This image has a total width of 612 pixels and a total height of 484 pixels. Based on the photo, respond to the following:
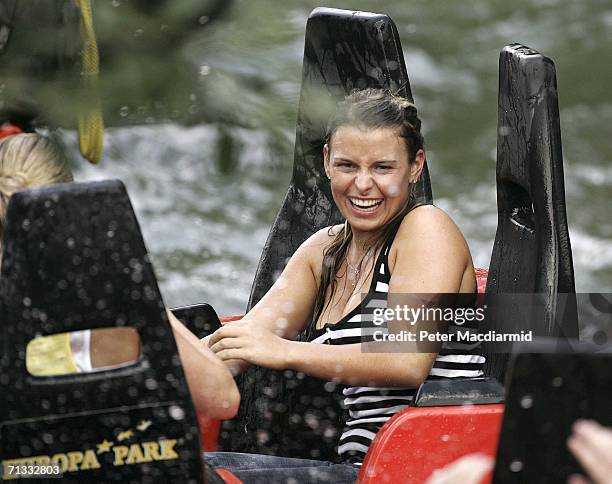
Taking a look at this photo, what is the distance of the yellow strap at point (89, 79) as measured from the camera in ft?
4.02

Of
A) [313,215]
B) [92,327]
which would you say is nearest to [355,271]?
Answer: [313,215]

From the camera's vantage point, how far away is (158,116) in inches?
51.4

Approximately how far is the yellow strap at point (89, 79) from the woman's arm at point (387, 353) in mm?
1109

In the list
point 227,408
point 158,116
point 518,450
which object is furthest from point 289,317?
point 158,116

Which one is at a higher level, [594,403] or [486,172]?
[594,403]

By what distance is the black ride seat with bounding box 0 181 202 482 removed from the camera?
1776 mm

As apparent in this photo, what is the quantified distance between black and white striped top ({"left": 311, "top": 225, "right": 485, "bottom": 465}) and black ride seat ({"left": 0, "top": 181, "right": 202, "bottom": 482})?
27.0 inches

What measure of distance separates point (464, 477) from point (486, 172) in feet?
29.9

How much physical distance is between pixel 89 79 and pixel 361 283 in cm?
143

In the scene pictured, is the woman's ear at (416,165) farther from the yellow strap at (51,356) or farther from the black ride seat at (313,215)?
the yellow strap at (51,356)

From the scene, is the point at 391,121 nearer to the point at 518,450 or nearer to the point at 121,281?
the point at 121,281

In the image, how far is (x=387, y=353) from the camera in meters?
2.39

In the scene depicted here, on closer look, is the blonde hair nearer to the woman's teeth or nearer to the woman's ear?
the woman's teeth

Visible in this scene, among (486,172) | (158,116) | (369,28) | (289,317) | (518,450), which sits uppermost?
(158,116)
